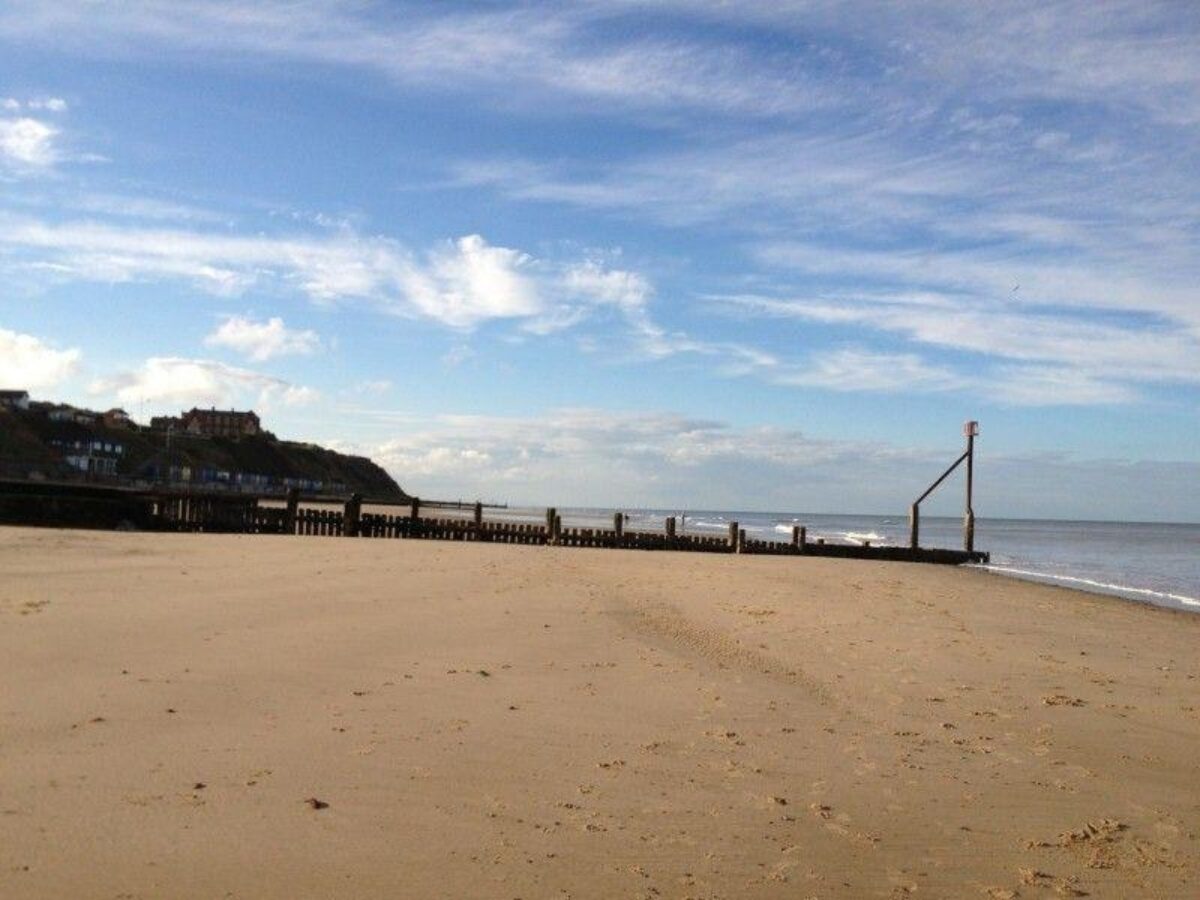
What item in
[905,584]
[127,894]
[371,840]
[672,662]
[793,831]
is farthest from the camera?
[905,584]

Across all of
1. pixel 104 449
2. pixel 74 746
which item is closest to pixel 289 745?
pixel 74 746

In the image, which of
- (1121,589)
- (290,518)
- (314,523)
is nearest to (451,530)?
(314,523)

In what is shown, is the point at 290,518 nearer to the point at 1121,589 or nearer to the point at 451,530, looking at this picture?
the point at 451,530

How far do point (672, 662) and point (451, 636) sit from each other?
208 centimetres

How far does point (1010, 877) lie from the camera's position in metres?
4.61

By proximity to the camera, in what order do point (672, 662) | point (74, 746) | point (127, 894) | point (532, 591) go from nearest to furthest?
point (127, 894), point (74, 746), point (672, 662), point (532, 591)

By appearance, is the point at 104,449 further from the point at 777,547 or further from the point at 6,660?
the point at 6,660

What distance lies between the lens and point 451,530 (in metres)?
28.5

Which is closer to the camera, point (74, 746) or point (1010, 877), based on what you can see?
point (1010, 877)

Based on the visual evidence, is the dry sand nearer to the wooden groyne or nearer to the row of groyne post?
the wooden groyne

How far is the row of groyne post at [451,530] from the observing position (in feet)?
83.8

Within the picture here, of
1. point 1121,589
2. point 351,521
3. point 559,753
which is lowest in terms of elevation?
point 1121,589

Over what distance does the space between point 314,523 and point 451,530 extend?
3.66 metres

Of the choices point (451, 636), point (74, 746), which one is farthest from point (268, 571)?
point (74, 746)
